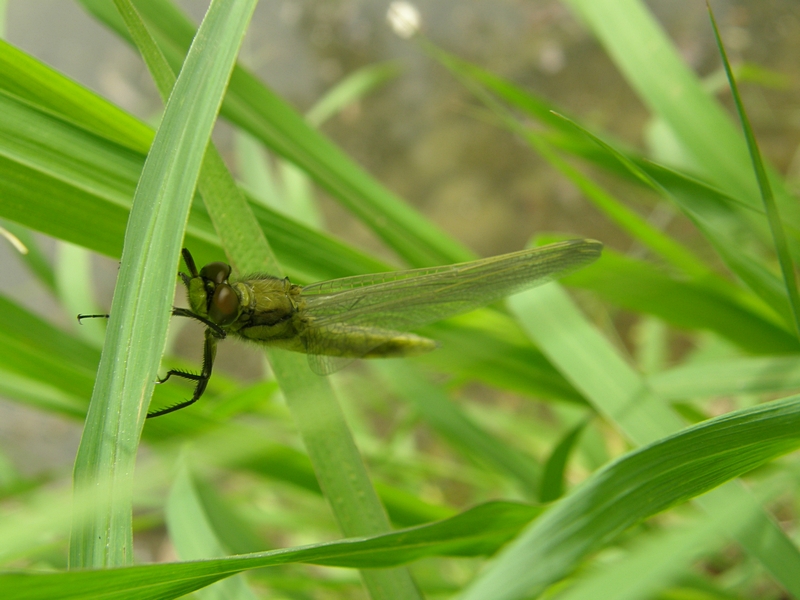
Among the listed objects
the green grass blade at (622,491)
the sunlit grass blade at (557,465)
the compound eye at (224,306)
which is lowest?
the green grass blade at (622,491)

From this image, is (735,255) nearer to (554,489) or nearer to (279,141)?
(554,489)

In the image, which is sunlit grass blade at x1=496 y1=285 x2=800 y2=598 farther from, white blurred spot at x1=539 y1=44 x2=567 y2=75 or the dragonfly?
white blurred spot at x1=539 y1=44 x2=567 y2=75

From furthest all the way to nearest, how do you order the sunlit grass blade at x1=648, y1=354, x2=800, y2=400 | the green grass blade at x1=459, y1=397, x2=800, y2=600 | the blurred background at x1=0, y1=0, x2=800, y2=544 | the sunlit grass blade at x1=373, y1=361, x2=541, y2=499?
the blurred background at x1=0, y1=0, x2=800, y2=544
the sunlit grass blade at x1=373, y1=361, x2=541, y2=499
the sunlit grass blade at x1=648, y1=354, x2=800, y2=400
the green grass blade at x1=459, y1=397, x2=800, y2=600

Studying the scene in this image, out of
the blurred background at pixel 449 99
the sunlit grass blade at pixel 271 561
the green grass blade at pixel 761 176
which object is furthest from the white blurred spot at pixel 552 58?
the sunlit grass blade at pixel 271 561

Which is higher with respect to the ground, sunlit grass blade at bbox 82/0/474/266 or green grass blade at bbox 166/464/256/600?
sunlit grass blade at bbox 82/0/474/266

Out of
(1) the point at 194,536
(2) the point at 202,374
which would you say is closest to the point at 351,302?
(2) the point at 202,374

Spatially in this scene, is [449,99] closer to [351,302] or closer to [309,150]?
[309,150]

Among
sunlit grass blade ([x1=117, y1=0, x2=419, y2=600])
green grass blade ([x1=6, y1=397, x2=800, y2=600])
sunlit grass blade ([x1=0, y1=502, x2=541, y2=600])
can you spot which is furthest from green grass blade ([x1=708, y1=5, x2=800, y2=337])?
sunlit grass blade ([x1=117, y1=0, x2=419, y2=600])

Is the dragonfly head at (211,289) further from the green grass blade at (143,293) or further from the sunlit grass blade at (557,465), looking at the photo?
the sunlit grass blade at (557,465)
